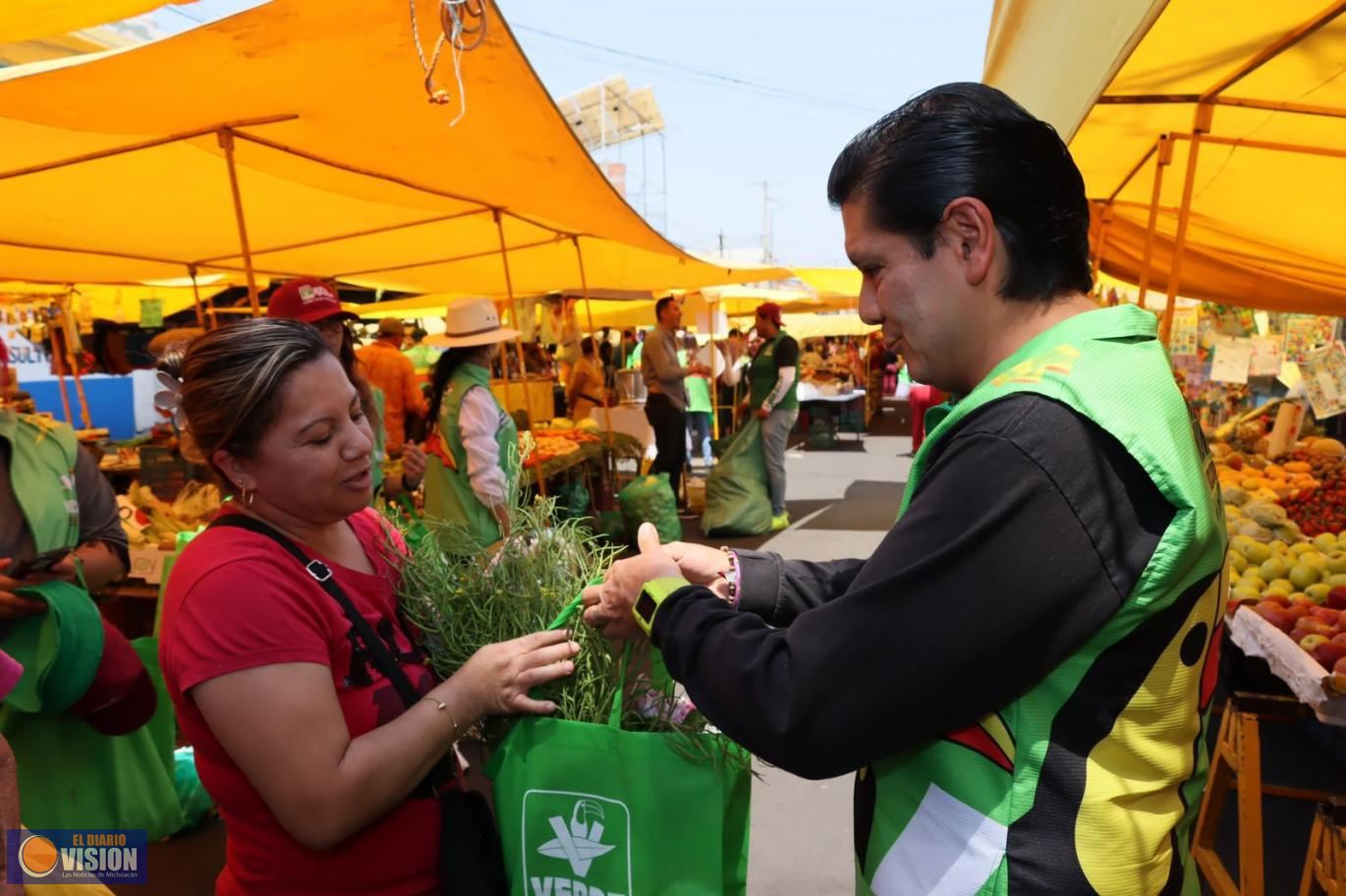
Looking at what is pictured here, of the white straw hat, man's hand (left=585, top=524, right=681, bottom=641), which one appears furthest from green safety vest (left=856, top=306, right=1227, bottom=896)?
the white straw hat

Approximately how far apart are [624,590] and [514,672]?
0.75 feet

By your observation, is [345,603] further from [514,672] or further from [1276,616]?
[1276,616]

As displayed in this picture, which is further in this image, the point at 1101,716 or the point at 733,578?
the point at 733,578

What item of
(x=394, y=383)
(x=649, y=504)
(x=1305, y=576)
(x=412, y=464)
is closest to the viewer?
(x=1305, y=576)

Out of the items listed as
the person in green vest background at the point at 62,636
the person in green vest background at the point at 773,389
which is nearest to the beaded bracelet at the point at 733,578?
the person in green vest background at the point at 62,636

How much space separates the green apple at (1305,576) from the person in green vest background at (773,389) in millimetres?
4837

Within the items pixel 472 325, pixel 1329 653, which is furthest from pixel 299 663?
pixel 472 325

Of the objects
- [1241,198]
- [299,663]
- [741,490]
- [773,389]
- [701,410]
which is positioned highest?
[1241,198]

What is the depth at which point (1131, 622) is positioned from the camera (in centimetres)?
92

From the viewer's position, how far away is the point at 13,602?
7.22 ft

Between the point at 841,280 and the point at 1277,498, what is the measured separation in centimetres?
874

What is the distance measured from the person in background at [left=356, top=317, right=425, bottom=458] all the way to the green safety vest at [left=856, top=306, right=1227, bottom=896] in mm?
6045

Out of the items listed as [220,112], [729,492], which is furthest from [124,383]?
[220,112]

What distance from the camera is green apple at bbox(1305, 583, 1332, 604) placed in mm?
3305
